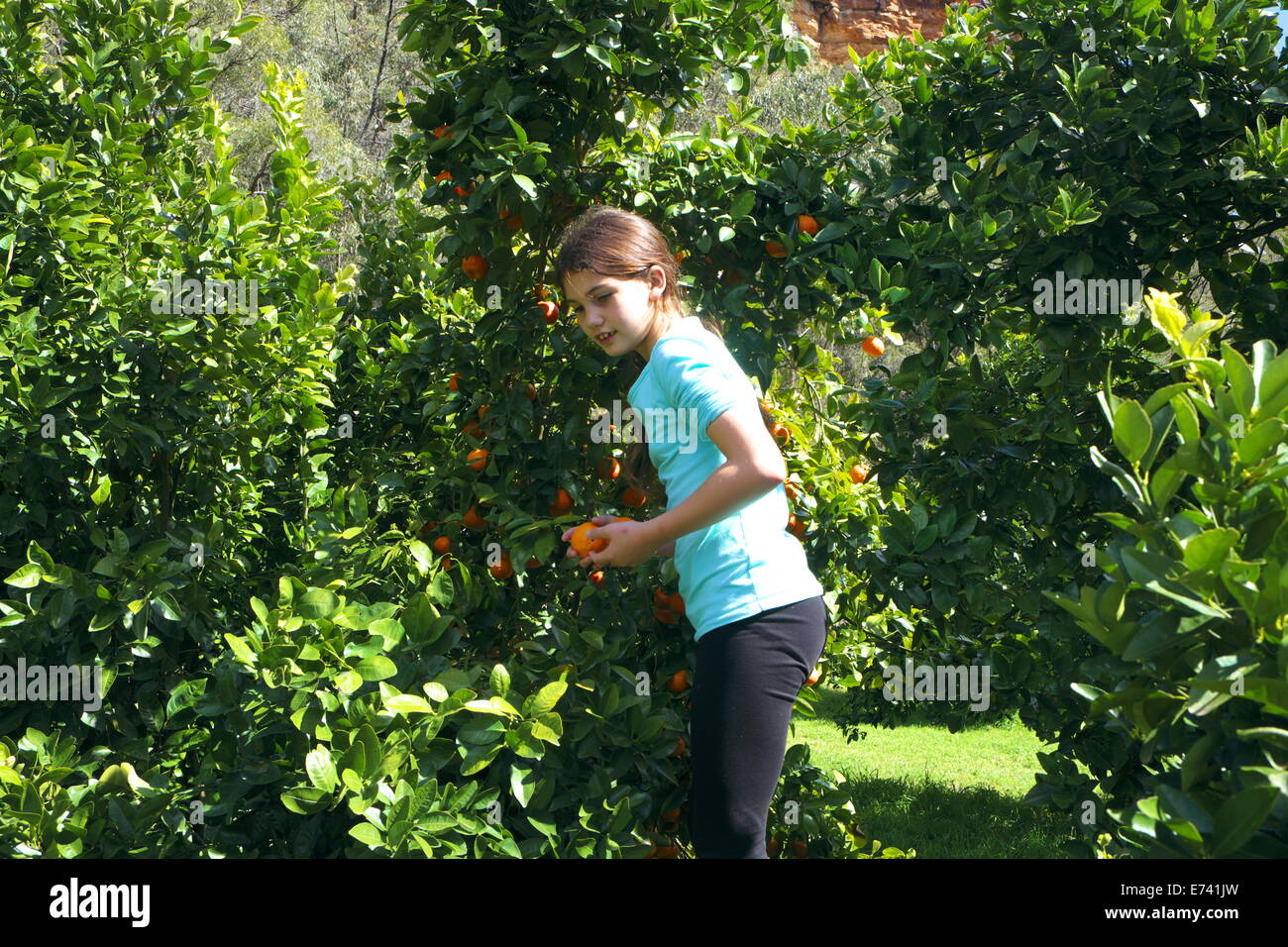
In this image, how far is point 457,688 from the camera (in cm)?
204

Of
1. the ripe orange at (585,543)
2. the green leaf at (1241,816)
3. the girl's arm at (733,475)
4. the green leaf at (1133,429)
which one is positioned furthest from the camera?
the ripe orange at (585,543)

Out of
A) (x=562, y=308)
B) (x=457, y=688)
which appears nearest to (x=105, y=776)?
(x=457, y=688)

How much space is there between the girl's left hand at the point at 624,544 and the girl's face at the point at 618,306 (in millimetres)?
378

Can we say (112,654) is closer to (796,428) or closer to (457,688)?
(457,688)

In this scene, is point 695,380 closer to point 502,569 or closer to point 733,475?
point 733,475

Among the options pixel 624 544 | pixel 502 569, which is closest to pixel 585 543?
pixel 624 544

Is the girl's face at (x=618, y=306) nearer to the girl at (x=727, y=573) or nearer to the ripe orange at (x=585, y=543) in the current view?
the girl at (x=727, y=573)

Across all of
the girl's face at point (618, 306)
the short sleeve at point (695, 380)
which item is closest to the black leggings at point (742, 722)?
Result: the short sleeve at point (695, 380)

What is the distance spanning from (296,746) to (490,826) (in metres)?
0.41

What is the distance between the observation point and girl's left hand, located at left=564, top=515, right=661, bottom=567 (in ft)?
6.15

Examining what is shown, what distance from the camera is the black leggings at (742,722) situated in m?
1.86

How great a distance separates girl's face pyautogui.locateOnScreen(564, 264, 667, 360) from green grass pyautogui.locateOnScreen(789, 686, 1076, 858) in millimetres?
2192

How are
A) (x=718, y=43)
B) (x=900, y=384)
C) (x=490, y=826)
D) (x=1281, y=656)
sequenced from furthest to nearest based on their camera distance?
1. (x=718, y=43)
2. (x=900, y=384)
3. (x=490, y=826)
4. (x=1281, y=656)

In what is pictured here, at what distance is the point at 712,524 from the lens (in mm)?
1867
